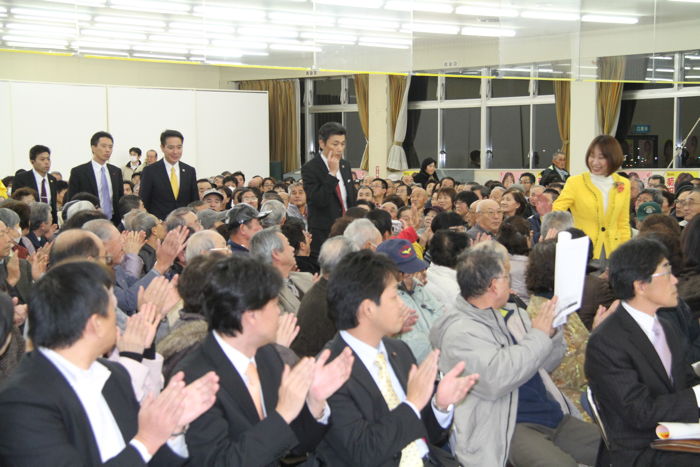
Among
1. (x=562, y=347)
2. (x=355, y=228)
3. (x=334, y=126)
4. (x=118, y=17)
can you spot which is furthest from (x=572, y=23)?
(x=562, y=347)

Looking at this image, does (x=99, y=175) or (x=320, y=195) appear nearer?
(x=320, y=195)

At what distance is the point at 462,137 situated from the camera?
16.4 m

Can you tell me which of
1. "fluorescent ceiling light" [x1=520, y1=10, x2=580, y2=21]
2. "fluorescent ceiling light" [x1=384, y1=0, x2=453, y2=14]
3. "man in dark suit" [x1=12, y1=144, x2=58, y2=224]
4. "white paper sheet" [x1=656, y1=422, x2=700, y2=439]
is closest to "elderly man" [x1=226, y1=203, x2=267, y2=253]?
"fluorescent ceiling light" [x1=384, y1=0, x2=453, y2=14]

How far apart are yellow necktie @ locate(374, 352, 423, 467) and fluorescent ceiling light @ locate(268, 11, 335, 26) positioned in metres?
4.45

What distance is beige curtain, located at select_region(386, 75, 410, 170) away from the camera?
16.3m

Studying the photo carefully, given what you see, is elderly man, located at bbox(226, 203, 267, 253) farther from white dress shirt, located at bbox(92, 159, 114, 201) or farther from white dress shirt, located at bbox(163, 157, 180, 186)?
white dress shirt, located at bbox(92, 159, 114, 201)

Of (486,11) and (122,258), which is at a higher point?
(486,11)

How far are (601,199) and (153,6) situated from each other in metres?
3.69

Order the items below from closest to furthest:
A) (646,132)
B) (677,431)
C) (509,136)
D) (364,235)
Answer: (677,431) < (364,235) < (646,132) < (509,136)

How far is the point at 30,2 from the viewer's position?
593 cm

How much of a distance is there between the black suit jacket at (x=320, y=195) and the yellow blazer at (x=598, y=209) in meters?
1.64

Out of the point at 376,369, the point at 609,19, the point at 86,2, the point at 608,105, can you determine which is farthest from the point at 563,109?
the point at 376,369

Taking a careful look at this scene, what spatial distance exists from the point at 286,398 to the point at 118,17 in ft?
16.0

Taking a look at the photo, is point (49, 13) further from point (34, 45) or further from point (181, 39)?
point (181, 39)
